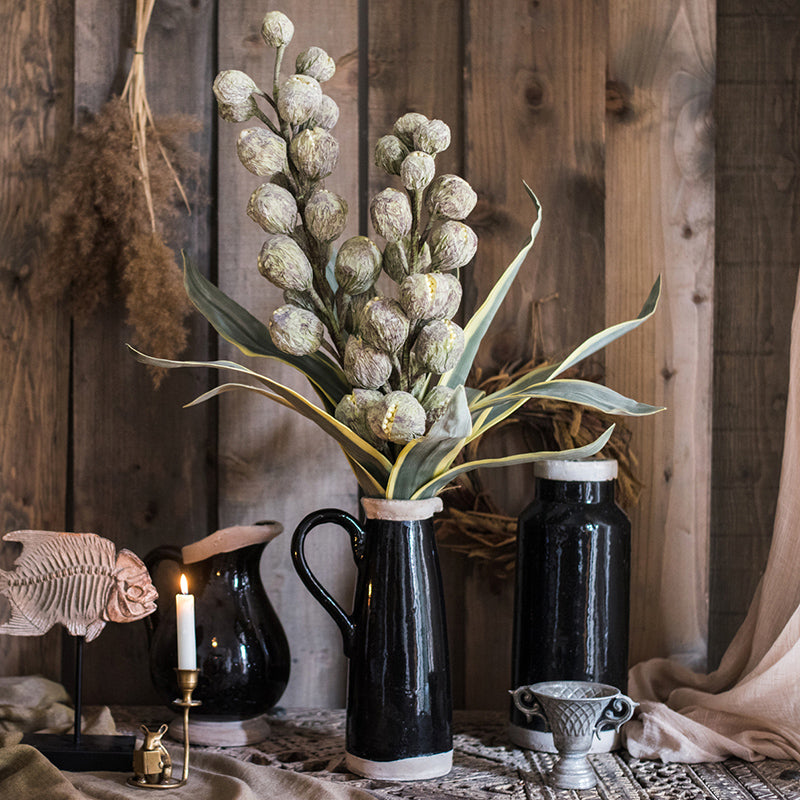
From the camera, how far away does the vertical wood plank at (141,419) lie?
51.4 inches

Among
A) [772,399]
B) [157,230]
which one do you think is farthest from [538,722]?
[157,230]

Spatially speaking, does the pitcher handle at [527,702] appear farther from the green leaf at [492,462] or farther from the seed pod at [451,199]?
the seed pod at [451,199]

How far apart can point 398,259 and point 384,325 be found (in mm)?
90

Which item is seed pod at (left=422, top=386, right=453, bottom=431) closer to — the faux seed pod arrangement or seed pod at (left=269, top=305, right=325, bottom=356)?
the faux seed pod arrangement

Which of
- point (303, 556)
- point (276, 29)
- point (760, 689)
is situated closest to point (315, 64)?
point (276, 29)

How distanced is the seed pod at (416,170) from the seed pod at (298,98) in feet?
0.38

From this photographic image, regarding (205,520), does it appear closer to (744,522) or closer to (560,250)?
(560,250)

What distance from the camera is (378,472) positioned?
1.03 metres

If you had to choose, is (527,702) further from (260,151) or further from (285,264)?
(260,151)

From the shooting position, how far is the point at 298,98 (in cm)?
95

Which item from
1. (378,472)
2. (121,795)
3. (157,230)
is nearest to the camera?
(121,795)

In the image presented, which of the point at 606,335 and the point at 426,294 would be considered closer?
the point at 426,294

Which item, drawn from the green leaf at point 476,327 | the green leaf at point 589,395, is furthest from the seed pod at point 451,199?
the green leaf at point 589,395

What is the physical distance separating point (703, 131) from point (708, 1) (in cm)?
18
